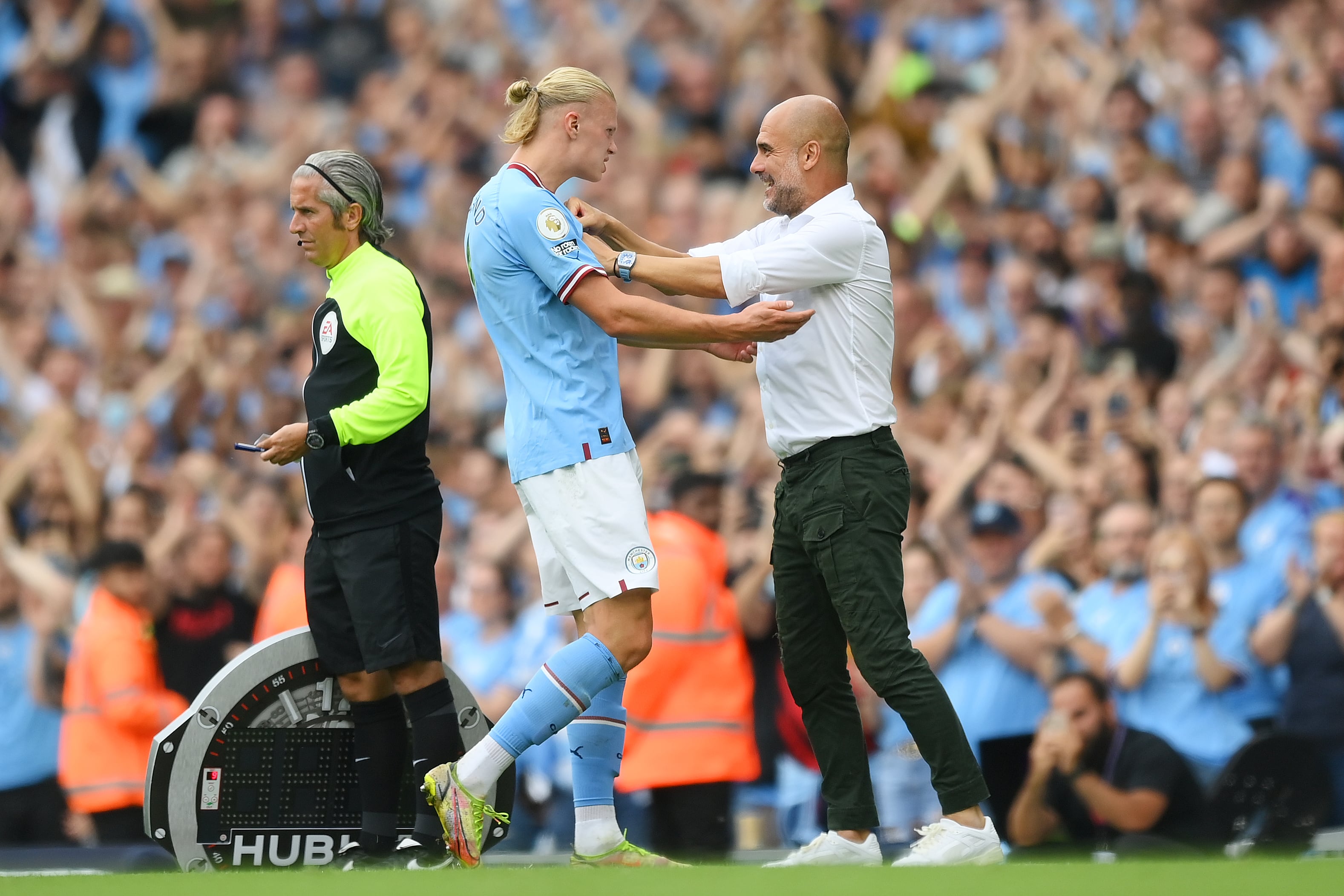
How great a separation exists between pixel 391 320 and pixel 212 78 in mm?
9179

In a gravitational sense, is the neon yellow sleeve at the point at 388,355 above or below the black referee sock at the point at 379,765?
above

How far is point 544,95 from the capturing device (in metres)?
4.33

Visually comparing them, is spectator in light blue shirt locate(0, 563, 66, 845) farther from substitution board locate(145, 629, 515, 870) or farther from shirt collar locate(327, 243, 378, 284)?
shirt collar locate(327, 243, 378, 284)

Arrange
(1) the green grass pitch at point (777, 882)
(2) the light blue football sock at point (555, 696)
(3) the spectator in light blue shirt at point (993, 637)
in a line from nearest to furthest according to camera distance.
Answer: (1) the green grass pitch at point (777, 882) → (2) the light blue football sock at point (555, 696) → (3) the spectator in light blue shirt at point (993, 637)

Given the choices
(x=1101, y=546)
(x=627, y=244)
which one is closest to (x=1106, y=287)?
(x=1101, y=546)

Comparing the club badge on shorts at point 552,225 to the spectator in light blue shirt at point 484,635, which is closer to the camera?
the club badge on shorts at point 552,225

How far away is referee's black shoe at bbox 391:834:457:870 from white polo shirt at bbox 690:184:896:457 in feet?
4.63

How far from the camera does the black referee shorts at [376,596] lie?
4270 mm

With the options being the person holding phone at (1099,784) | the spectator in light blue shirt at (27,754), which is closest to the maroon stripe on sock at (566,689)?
the person holding phone at (1099,784)

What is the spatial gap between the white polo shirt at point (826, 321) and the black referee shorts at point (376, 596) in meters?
1.03

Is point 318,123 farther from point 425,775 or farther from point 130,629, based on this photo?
point 425,775

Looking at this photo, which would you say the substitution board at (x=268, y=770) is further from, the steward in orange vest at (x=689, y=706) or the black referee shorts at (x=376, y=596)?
the steward in orange vest at (x=689, y=706)

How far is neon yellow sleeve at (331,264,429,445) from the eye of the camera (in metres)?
4.23

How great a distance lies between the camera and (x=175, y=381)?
33.3ft
